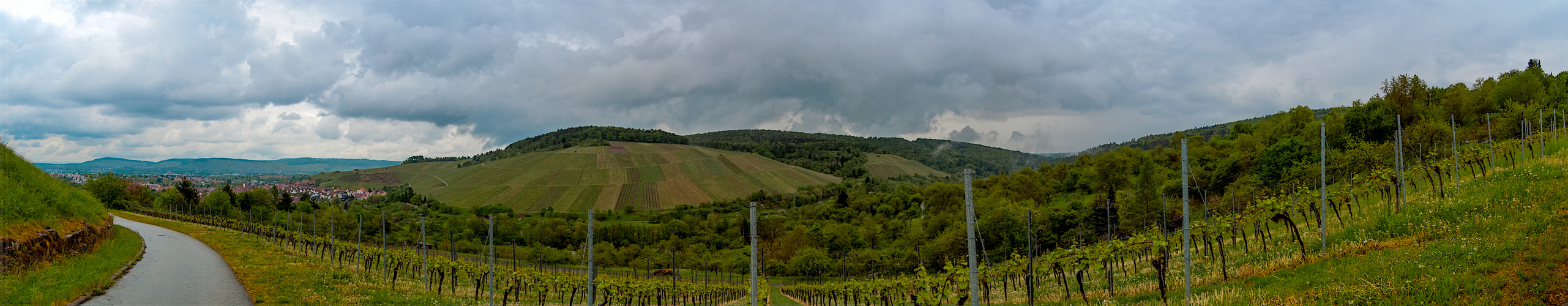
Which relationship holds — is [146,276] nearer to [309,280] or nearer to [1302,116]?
[309,280]

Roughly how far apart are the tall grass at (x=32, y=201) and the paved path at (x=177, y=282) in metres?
2.44

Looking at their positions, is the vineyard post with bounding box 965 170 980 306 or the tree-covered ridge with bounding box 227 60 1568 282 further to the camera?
the tree-covered ridge with bounding box 227 60 1568 282

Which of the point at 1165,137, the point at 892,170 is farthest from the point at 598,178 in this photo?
the point at 1165,137

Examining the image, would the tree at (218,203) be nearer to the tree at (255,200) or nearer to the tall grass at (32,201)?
the tree at (255,200)

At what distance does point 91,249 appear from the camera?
2083 centimetres

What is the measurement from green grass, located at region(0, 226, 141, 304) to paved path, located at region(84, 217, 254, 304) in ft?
1.40

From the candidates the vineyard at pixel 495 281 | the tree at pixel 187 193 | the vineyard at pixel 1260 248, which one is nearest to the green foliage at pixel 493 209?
the tree at pixel 187 193

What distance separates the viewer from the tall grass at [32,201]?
1617cm

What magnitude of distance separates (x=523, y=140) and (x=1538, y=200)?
202969mm

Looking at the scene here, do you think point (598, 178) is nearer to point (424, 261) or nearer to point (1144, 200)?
point (1144, 200)

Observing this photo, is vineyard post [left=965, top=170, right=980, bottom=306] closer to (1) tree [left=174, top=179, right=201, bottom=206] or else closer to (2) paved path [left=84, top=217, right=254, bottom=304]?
(2) paved path [left=84, top=217, right=254, bottom=304]

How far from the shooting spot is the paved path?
50.8 feet

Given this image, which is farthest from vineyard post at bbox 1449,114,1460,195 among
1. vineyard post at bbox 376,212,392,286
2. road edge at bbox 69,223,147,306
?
road edge at bbox 69,223,147,306

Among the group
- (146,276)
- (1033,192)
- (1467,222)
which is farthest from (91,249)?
(1033,192)
